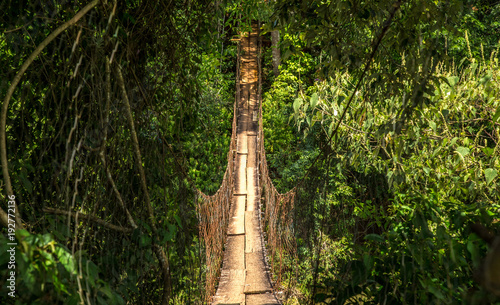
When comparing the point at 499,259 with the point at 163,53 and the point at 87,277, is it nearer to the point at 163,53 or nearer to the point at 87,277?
the point at 87,277

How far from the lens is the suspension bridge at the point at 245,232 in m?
3.00

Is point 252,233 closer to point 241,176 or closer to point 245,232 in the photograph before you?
point 245,232

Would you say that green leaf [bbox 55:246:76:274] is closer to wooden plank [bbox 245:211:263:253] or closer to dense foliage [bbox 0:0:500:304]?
dense foliage [bbox 0:0:500:304]

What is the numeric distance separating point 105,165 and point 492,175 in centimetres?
161

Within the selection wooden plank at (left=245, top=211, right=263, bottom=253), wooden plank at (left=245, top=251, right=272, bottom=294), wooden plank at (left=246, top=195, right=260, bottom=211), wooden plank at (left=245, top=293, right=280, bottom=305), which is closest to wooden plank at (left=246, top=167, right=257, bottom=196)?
wooden plank at (left=246, top=195, right=260, bottom=211)

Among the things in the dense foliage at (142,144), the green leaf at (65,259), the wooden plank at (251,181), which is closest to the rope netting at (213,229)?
the wooden plank at (251,181)

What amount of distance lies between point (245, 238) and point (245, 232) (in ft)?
0.39

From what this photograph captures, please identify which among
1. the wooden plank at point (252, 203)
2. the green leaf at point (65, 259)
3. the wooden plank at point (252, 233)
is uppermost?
the green leaf at point (65, 259)

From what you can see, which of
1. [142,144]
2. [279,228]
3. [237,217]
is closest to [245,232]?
[237,217]

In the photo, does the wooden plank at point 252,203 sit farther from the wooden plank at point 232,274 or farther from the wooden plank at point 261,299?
the wooden plank at point 261,299

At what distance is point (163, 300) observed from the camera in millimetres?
1393

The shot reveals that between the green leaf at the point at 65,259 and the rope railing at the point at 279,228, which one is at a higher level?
the green leaf at the point at 65,259

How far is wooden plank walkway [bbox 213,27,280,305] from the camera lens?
118 inches

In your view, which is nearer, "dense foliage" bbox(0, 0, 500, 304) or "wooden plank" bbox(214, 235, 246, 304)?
"dense foliage" bbox(0, 0, 500, 304)
